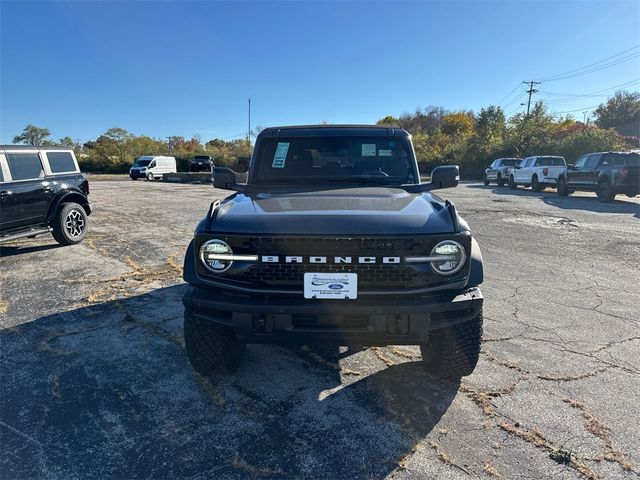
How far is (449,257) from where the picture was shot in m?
2.40

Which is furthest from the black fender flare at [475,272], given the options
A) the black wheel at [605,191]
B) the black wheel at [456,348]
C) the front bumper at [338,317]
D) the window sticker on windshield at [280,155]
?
the black wheel at [605,191]

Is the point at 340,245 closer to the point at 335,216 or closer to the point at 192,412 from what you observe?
the point at 335,216

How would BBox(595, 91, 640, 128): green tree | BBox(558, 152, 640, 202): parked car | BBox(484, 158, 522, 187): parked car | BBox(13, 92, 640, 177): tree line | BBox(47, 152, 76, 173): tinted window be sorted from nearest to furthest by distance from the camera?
BBox(47, 152, 76, 173): tinted window, BBox(558, 152, 640, 202): parked car, BBox(484, 158, 522, 187): parked car, BBox(13, 92, 640, 177): tree line, BBox(595, 91, 640, 128): green tree

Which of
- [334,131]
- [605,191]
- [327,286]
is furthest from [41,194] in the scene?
[605,191]

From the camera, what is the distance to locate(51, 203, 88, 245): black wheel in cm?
716

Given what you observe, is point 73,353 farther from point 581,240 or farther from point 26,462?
point 581,240

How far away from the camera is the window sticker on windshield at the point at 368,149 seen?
3.75 meters

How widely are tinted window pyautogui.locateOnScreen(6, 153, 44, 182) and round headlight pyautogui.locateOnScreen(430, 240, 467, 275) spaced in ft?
23.8

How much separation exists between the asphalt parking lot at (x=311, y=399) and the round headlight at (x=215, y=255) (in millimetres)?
958

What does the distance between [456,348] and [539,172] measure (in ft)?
60.7

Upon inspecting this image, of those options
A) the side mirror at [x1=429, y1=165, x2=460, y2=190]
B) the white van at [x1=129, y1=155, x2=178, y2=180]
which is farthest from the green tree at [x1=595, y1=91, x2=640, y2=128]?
the side mirror at [x1=429, y1=165, x2=460, y2=190]

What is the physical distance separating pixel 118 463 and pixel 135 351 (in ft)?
4.52

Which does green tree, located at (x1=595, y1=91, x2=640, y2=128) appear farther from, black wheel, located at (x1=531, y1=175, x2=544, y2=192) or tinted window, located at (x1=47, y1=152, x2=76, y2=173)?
tinted window, located at (x1=47, y1=152, x2=76, y2=173)

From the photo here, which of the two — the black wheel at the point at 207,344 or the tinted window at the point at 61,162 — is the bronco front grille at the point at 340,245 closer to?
the black wheel at the point at 207,344
